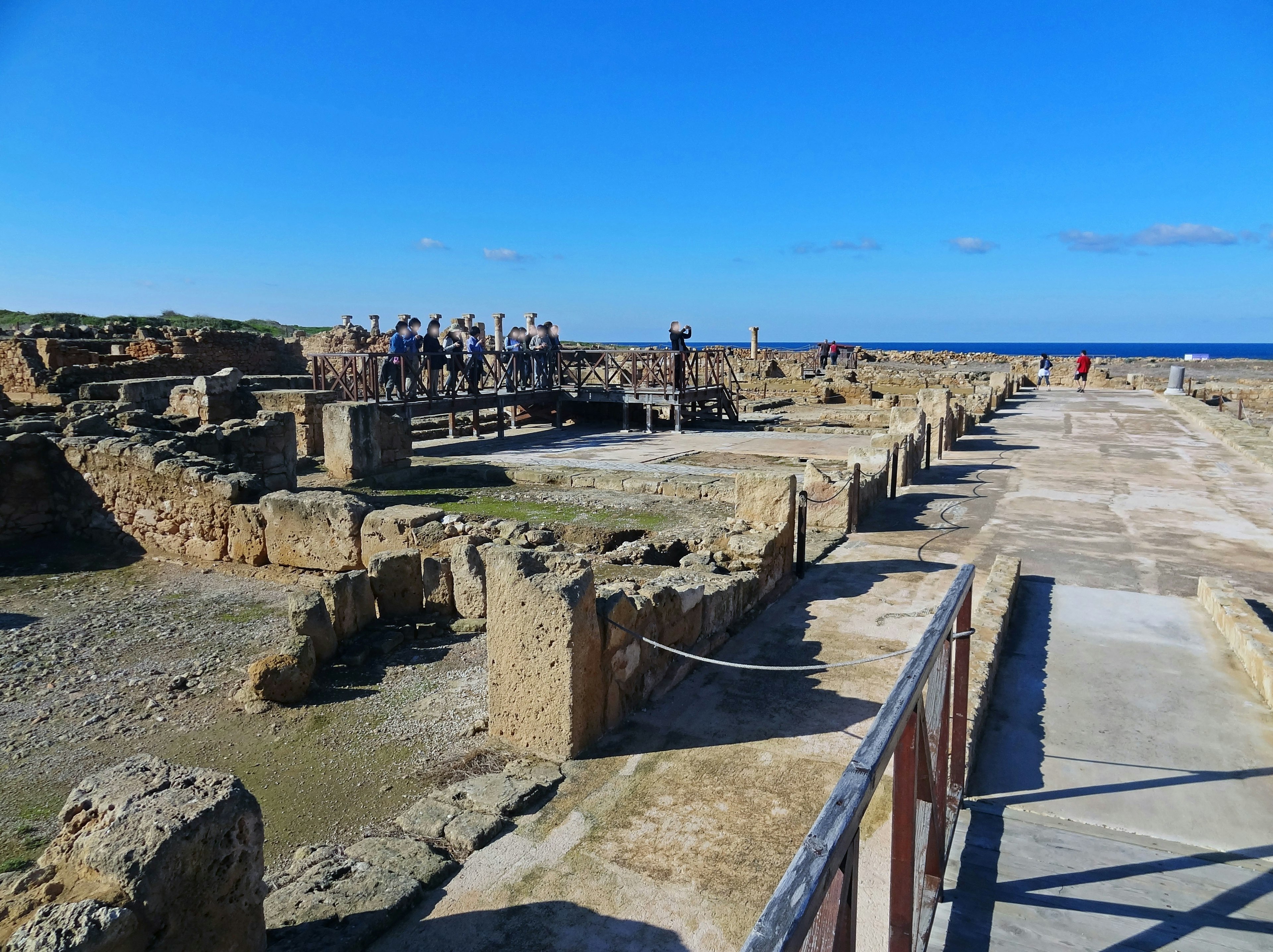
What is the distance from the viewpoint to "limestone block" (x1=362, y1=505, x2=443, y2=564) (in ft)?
27.3

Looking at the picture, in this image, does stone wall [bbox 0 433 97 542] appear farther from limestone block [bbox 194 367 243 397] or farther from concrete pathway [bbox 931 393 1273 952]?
concrete pathway [bbox 931 393 1273 952]

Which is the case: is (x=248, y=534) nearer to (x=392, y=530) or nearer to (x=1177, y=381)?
(x=392, y=530)

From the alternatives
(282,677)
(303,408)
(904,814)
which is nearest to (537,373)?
(303,408)

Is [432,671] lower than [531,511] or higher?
lower

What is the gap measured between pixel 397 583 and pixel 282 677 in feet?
5.32

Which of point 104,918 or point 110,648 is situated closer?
point 104,918

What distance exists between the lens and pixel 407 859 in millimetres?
3584

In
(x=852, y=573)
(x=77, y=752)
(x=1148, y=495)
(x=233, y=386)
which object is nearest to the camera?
(x=77, y=752)

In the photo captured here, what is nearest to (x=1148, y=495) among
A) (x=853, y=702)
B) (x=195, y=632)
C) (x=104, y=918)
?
(x=853, y=702)

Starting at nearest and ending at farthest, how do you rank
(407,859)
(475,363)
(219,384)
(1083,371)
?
(407,859) < (219,384) < (475,363) < (1083,371)

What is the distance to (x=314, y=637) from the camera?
6.05 metres

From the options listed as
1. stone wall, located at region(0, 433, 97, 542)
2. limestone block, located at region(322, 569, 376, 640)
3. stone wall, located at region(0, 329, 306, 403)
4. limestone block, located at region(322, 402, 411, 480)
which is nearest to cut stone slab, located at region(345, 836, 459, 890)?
limestone block, located at region(322, 569, 376, 640)

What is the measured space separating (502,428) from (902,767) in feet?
56.3

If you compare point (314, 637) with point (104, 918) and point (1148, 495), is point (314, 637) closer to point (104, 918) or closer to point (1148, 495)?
point (104, 918)
